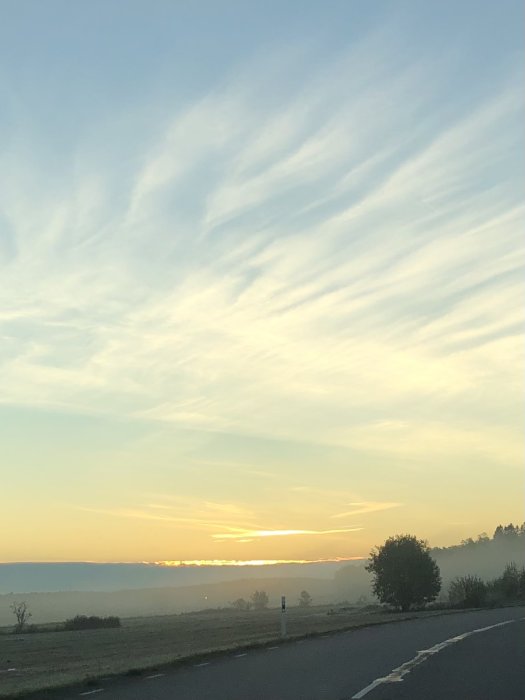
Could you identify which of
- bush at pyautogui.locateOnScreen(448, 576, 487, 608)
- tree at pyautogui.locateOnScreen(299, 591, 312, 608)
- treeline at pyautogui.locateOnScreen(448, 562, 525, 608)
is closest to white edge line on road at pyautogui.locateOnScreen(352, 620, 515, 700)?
bush at pyautogui.locateOnScreen(448, 576, 487, 608)

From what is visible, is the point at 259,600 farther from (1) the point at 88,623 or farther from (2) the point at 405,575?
(1) the point at 88,623

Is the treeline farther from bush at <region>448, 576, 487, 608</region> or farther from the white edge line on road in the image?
the white edge line on road

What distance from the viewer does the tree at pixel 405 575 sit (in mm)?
63750

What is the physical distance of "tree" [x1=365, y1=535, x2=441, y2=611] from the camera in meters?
63.8

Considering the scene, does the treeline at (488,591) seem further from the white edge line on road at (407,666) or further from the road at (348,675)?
the road at (348,675)

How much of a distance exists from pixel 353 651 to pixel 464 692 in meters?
8.90

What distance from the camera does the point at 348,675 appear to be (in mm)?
A: 15844

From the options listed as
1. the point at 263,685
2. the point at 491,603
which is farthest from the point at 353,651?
the point at 491,603

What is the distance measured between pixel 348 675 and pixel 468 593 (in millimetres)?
52663

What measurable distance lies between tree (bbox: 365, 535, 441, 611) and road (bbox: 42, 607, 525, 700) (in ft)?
133

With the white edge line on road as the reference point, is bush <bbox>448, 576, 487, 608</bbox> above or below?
above

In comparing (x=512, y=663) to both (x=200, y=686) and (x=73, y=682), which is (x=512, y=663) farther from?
(x=73, y=682)

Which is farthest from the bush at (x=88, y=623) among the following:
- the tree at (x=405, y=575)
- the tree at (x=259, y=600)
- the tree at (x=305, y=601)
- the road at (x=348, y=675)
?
the tree at (x=259, y=600)

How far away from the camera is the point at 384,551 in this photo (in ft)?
216
